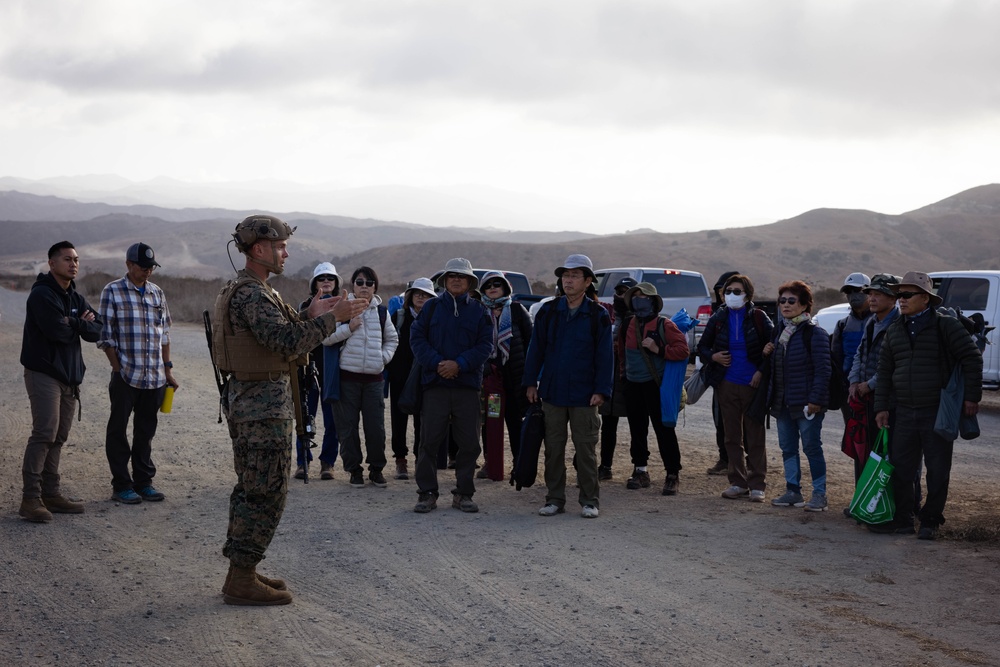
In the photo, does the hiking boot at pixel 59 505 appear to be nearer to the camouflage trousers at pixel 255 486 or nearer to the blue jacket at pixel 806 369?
the camouflage trousers at pixel 255 486

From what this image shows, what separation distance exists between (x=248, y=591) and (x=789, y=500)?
4748mm

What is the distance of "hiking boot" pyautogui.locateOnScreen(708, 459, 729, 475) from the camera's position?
9.65 m

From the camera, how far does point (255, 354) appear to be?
5.26m

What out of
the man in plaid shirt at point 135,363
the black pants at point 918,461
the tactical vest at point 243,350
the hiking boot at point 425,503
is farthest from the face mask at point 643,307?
the tactical vest at point 243,350

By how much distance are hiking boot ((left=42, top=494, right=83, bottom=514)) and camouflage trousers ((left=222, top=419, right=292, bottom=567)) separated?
276 centimetres

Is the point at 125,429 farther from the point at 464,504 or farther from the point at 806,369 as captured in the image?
the point at 806,369

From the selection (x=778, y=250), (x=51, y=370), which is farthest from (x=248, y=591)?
(x=778, y=250)

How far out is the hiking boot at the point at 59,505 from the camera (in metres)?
7.40

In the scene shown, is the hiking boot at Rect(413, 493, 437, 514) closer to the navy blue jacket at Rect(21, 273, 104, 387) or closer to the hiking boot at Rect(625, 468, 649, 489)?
the hiking boot at Rect(625, 468, 649, 489)

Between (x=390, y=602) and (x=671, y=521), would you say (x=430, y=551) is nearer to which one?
(x=390, y=602)

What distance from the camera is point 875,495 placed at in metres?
7.09

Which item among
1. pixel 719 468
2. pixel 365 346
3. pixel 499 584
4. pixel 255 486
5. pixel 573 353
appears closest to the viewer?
pixel 255 486

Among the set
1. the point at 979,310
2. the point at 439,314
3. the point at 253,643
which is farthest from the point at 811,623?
the point at 979,310

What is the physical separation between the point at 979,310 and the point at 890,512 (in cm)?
880
